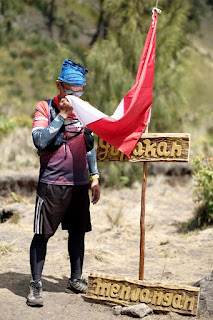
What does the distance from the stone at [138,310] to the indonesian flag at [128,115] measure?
1.24m

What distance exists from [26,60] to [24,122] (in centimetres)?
1540

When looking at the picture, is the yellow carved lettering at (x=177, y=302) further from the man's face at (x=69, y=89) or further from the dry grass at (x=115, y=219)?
the dry grass at (x=115, y=219)

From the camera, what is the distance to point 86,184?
4.63 metres

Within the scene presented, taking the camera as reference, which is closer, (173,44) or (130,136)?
(130,136)

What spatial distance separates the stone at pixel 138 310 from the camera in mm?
4312

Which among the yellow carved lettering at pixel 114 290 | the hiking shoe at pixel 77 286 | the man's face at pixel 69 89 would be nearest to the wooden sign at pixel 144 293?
the yellow carved lettering at pixel 114 290

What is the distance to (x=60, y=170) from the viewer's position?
4.44 metres

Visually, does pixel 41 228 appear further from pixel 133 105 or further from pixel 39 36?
pixel 39 36

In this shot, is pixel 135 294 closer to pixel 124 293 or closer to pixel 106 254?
pixel 124 293

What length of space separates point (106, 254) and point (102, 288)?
189 cm

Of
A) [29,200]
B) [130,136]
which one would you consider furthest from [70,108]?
[29,200]

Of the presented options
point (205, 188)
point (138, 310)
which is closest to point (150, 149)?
point (138, 310)

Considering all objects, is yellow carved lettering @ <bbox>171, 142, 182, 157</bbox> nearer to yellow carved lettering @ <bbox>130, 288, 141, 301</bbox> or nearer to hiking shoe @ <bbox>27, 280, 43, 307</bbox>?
yellow carved lettering @ <bbox>130, 288, 141, 301</bbox>

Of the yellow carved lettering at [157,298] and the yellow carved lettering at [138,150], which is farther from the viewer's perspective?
the yellow carved lettering at [138,150]
